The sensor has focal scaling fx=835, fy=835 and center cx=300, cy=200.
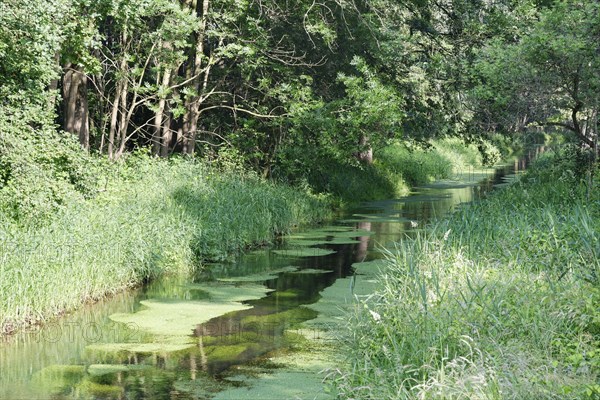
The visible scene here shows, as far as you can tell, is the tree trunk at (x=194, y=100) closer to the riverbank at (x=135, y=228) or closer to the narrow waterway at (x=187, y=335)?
the riverbank at (x=135, y=228)

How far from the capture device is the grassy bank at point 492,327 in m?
5.25

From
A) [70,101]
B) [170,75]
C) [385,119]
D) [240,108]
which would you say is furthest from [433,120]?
[70,101]

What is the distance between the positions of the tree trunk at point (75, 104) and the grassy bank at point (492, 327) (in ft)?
27.9

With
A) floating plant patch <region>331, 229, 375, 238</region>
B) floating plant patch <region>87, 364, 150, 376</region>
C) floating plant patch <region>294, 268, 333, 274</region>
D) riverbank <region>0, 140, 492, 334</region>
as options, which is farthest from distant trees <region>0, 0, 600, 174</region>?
floating plant patch <region>87, 364, 150, 376</region>

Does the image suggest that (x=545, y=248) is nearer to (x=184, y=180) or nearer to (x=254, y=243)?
(x=254, y=243)

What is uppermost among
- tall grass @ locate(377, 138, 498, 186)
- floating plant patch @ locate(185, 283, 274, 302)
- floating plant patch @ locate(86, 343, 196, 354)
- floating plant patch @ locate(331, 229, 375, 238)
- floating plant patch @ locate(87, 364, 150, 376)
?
tall grass @ locate(377, 138, 498, 186)

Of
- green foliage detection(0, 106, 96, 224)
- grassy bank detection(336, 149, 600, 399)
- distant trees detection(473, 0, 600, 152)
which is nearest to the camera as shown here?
grassy bank detection(336, 149, 600, 399)

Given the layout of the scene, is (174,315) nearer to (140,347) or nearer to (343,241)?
(140,347)

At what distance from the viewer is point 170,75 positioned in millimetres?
17562

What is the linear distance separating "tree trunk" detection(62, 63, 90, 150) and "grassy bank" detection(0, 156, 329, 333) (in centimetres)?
110

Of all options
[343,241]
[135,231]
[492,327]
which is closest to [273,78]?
[343,241]

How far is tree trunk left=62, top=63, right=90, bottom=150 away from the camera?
15375 millimetres

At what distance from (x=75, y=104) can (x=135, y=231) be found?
17.2 feet

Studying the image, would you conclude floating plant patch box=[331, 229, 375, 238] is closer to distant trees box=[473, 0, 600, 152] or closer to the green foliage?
distant trees box=[473, 0, 600, 152]
